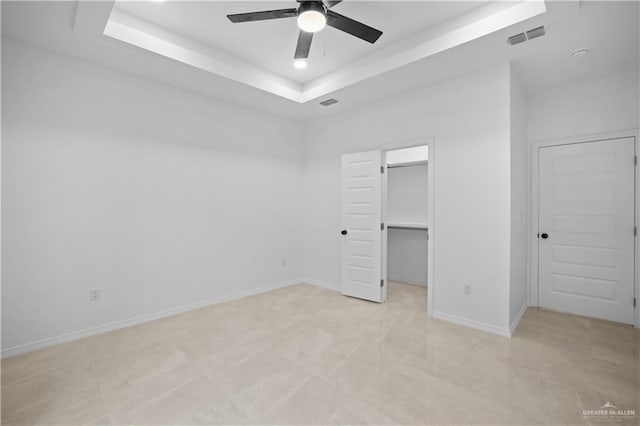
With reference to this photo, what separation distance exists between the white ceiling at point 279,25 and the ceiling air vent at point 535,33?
494 mm

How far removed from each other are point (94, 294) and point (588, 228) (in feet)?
18.7

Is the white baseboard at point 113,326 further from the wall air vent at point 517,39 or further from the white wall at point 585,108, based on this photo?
the white wall at point 585,108

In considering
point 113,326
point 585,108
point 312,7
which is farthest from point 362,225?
point 113,326

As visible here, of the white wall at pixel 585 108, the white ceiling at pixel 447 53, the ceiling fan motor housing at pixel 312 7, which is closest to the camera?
the ceiling fan motor housing at pixel 312 7

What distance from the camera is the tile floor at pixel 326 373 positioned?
1.97m

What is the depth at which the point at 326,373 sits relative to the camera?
95.5 inches

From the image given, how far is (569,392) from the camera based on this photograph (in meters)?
2.16

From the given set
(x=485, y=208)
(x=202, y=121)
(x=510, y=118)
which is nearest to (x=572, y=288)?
(x=485, y=208)

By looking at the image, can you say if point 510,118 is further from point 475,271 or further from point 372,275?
point 372,275

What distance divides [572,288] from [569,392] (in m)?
2.10

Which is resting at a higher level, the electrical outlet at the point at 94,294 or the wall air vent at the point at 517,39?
the wall air vent at the point at 517,39

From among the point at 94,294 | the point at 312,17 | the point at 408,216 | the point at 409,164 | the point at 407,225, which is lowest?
the point at 94,294

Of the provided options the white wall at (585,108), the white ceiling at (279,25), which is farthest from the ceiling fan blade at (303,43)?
the white wall at (585,108)

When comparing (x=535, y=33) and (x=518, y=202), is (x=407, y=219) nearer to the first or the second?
(x=518, y=202)
